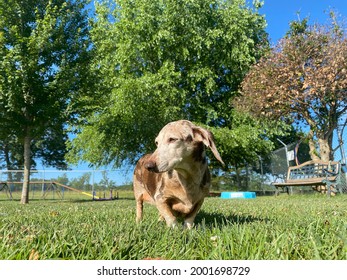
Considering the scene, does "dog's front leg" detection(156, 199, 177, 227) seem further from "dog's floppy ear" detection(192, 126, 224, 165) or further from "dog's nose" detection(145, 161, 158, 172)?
"dog's floppy ear" detection(192, 126, 224, 165)

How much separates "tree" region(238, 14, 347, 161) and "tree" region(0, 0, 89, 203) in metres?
8.29

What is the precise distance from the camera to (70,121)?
48.2 feet

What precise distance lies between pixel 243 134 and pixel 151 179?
16.0 meters

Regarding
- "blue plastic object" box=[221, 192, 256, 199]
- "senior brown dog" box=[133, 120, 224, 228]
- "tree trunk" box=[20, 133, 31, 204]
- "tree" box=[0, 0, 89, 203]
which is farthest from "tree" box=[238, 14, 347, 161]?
"senior brown dog" box=[133, 120, 224, 228]

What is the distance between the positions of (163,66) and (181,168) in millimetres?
17291

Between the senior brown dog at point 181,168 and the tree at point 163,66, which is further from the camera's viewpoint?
the tree at point 163,66

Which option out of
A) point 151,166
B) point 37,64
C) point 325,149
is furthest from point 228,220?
point 325,149

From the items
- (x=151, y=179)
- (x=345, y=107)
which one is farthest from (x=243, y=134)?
(x=151, y=179)

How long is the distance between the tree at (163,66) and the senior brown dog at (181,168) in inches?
607

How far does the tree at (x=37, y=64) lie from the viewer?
12609 mm

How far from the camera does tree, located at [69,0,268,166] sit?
63.2 feet

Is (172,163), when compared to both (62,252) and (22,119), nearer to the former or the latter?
(62,252)

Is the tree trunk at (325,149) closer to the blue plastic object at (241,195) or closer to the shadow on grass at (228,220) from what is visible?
the blue plastic object at (241,195)

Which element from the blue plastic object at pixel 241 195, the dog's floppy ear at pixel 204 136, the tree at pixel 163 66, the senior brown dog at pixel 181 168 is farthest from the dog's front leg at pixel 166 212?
the tree at pixel 163 66
